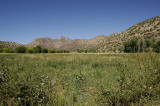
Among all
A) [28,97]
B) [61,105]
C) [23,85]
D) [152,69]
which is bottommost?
[61,105]

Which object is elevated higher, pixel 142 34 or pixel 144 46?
pixel 142 34

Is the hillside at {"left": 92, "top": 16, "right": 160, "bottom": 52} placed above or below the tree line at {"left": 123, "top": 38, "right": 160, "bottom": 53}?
Answer: above

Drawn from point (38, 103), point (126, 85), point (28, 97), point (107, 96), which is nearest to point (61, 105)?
point (38, 103)

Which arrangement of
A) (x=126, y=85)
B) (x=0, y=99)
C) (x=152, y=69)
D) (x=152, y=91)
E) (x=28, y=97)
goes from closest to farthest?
(x=0, y=99), (x=28, y=97), (x=152, y=91), (x=126, y=85), (x=152, y=69)

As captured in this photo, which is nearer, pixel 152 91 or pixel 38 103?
pixel 38 103

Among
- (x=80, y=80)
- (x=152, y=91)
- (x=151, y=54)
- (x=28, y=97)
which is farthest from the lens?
(x=80, y=80)

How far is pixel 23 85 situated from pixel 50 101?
3.20ft

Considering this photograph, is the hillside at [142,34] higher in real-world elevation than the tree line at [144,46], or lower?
higher

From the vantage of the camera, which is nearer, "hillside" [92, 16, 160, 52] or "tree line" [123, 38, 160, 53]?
"tree line" [123, 38, 160, 53]

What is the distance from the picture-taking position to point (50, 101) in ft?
8.86

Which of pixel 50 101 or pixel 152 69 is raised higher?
pixel 152 69

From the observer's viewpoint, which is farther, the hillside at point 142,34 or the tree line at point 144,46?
the hillside at point 142,34

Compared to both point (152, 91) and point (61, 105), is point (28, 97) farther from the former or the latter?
point (152, 91)

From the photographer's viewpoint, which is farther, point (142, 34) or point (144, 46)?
point (142, 34)
